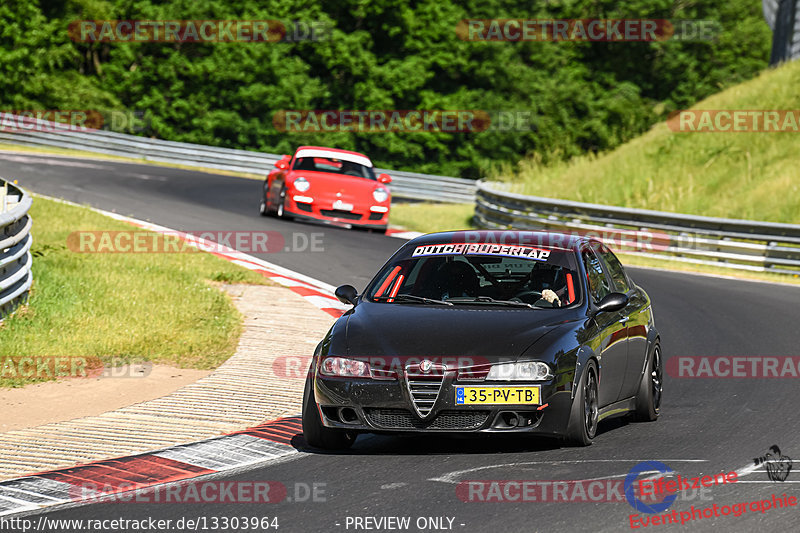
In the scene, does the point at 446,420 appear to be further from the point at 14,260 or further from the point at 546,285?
the point at 14,260

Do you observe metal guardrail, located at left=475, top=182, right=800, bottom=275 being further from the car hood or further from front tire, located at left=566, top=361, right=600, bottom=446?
the car hood

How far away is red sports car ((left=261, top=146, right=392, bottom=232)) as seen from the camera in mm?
23078

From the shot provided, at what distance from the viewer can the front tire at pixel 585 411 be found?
7434mm

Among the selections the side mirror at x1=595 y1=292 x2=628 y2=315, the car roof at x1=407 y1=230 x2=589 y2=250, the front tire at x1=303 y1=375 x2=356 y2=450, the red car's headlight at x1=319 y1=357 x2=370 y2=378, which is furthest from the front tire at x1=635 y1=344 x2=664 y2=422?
the red car's headlight at x1=319 y1=357 x2=370 y2=378

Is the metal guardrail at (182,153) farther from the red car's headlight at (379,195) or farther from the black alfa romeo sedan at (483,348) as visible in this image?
the black alfa romeo sedan at (483,348)

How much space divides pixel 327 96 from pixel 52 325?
4287 cm

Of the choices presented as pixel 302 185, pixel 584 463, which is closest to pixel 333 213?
pixel 302 185

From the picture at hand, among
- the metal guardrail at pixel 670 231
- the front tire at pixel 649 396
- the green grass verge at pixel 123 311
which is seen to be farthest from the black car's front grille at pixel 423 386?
the metal guardrail at pixel 670 231

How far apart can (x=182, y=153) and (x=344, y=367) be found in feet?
109

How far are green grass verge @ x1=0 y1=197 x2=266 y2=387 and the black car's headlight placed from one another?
432 centimetres

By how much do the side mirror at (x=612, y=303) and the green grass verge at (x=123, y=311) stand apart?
13.5 ft

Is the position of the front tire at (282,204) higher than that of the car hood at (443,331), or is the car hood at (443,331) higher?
the car hood at (443,331)

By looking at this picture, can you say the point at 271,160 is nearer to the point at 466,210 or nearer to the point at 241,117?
the point at 466,210

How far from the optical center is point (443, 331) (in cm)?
753
